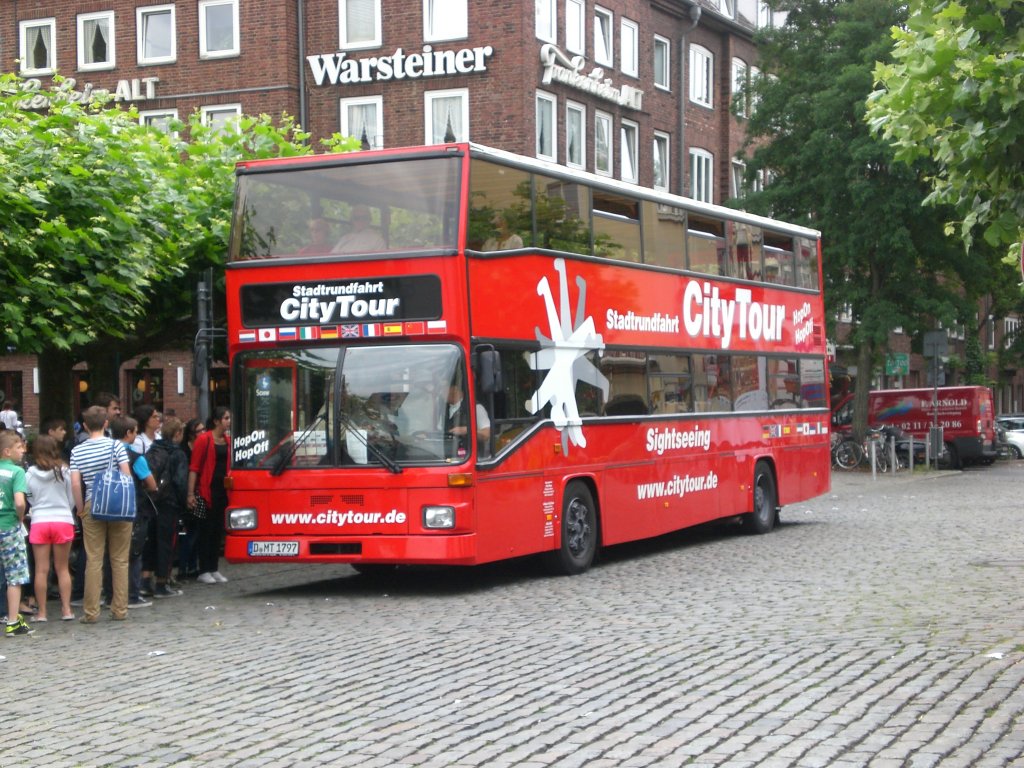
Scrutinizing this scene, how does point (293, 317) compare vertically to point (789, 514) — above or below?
above

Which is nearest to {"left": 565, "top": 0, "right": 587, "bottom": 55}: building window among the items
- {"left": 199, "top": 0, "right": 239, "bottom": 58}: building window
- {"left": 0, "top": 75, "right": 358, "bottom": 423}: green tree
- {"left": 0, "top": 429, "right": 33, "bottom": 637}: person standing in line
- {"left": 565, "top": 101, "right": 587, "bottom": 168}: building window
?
{"left": 565, "top": 101, "right": 587, "bottom": 168}: building window

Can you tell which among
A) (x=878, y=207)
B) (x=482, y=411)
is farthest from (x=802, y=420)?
(x=878, y=207)

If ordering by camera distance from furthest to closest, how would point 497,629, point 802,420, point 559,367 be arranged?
point 802,420 → point 559,367 → point 497,629

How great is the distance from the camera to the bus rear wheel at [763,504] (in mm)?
21031

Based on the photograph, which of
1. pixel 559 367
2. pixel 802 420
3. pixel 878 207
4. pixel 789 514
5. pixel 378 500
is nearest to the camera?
pixel 378 500

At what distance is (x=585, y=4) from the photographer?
41.0 metres

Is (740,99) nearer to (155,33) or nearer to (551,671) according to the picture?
(155,33)

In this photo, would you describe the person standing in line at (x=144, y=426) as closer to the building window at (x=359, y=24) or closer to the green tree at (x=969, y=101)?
the green tree at (x=969, y=101)

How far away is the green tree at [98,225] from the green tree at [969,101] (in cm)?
801

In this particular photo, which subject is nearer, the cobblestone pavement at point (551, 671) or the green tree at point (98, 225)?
the cobblestone pavement at point (551, 671)

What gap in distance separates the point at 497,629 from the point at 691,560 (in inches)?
240

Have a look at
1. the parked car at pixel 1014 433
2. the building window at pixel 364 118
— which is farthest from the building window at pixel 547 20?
the parked car at pixel 1014 433

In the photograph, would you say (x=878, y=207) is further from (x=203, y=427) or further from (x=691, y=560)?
(x=203, y=427)

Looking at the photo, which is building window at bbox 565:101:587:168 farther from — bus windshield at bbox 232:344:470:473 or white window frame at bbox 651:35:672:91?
bus windshield at bbox 232:344:470:473
